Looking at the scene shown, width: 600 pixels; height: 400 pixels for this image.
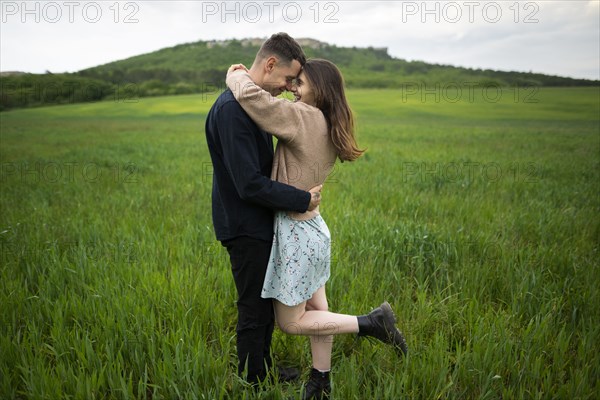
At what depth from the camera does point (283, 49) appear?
6.02 ft

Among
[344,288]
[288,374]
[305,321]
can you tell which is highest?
[305,321]

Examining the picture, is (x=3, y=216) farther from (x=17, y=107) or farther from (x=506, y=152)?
(x=17, y=107)

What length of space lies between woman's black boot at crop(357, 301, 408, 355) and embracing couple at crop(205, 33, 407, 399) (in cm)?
24

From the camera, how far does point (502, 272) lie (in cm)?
315

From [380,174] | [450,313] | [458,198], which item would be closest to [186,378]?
[450,313]

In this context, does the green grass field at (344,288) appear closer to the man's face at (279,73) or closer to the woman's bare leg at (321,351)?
the woman's bare leg at (321,351)

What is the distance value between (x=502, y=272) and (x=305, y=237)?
210 cm

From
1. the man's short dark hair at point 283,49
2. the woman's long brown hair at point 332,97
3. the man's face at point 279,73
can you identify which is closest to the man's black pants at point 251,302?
the woman's long brown hair at point 332,97

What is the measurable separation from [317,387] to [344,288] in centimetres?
111

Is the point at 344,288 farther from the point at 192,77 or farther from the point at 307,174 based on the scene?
the point at 192,77

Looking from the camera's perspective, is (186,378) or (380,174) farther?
(380,174)

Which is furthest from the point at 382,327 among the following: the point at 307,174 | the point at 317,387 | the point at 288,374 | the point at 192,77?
the point at 192,77

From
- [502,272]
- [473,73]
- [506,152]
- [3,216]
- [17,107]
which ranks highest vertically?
[473,73]

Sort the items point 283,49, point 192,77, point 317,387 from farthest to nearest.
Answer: point 192,77
point 317,387
point 283,49
